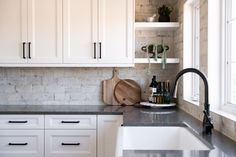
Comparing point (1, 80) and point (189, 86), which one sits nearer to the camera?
point (189, 86)

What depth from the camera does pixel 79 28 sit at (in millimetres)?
3459

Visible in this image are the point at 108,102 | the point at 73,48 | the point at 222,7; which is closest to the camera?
the point at 222,7

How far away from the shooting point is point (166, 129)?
2.38 m

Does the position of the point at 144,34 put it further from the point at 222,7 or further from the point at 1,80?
the point at 1,80

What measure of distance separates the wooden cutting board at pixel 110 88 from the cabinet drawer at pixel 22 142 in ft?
3.00

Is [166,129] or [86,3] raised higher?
[86,3]

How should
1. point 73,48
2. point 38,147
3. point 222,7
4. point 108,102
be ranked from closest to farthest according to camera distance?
point 222,7, point 38,147, point 73,48, point 108,102

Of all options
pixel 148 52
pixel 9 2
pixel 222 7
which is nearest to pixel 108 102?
pixel 148 52

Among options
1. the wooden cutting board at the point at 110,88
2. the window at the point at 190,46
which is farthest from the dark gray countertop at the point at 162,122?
the window at the point at 190,46

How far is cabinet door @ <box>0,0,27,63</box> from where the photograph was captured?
11.3ft

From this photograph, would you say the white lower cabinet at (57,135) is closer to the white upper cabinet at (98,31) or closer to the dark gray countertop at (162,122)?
the dark gray countertop at (162,122)

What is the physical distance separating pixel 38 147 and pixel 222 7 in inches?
88.3

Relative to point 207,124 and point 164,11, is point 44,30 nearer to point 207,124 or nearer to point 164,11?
point 164,11

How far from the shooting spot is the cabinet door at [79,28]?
3457 mm
